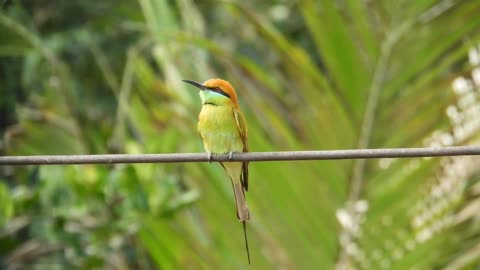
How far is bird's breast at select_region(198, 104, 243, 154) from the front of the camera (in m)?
2.64

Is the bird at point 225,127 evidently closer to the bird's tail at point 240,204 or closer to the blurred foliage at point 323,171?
the bird's tail at point 240,204

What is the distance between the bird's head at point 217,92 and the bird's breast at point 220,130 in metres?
0.02

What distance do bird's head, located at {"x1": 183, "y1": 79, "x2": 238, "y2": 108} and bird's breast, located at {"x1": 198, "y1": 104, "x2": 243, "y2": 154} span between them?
0.07 ft

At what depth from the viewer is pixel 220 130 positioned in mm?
2650

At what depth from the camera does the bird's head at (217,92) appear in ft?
8.51

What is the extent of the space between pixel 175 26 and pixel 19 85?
1.58 meters

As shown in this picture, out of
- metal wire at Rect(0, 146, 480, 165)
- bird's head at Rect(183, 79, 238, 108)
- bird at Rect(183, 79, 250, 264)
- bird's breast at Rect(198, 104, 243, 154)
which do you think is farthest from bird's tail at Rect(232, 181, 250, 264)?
metal wire at Rect(0, 146, 480, 165)

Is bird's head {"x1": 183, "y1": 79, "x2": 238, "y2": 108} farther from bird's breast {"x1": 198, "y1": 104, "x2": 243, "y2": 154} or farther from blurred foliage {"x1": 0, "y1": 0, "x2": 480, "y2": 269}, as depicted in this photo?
blurred foliage {"x1": 0, "y1": 0, "x2": 480, "y2": 269}

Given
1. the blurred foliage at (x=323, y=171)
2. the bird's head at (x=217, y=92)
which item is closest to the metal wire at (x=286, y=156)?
the bird's head at (x=217, y=92)

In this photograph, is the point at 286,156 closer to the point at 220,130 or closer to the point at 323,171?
the point at 220,130

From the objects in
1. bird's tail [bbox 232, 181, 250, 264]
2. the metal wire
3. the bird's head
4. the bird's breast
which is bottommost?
the metal wire

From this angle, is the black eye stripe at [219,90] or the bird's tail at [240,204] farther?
the black eye stripe at [219,90]

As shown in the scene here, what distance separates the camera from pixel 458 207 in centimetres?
296

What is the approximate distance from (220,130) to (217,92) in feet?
0.37
